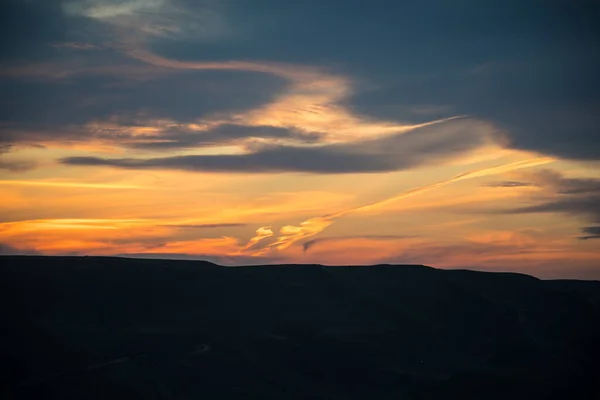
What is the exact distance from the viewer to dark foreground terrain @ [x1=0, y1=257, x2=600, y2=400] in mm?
95000

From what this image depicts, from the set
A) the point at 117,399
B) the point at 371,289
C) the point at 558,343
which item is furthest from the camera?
the point at 371,289

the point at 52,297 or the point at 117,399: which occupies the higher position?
the point at 52,297

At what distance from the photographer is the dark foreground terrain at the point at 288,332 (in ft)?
312

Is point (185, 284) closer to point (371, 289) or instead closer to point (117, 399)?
point (371, 289)

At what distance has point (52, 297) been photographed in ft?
397

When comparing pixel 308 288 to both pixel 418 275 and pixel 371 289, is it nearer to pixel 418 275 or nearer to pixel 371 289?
pixel 371 289

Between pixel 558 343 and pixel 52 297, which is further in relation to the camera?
pixel 558 343

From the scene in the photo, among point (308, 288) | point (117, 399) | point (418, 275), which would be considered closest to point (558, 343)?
point (418, 275)

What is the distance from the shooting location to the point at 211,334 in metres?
115

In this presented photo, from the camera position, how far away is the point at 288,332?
121 m

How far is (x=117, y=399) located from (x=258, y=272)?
199ft

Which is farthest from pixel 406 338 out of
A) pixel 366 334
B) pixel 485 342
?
pixel 485 342

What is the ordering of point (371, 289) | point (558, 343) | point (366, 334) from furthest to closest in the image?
point (371, 289), point (558, 343), point (366, 334)

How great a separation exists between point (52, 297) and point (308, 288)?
43.6 meters
